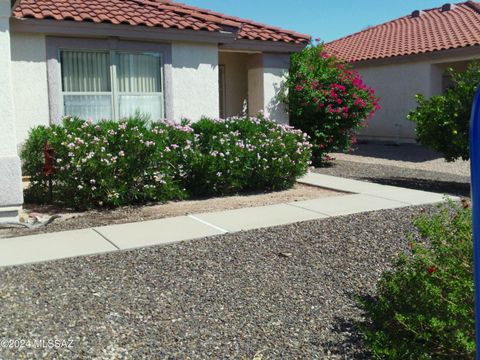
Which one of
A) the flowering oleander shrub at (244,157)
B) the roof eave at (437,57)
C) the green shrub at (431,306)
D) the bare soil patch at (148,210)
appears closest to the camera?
the green shrub at (431,306)

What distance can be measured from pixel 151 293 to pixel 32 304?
0.91m

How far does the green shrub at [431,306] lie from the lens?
11.1 ft

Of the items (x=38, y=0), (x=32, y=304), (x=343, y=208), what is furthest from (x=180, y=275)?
(x=38, y=0)

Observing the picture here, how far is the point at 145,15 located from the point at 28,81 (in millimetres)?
2643

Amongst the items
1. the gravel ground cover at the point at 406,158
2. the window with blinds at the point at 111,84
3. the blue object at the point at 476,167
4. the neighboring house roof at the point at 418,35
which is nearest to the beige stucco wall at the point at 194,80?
the window with blinds at the point at 111,84

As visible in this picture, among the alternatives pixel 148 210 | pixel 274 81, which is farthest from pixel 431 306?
pixel 274 81

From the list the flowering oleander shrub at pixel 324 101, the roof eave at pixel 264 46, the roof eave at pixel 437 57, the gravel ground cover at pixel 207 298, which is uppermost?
the roof eave at pixel 437 57

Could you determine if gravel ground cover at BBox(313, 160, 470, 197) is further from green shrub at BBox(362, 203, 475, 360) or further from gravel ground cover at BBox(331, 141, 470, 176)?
green shrub at BBox(362, 203, 475, 360)

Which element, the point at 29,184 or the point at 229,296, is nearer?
the point at 229,296

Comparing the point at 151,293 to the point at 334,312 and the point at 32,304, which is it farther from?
the point at 334,312

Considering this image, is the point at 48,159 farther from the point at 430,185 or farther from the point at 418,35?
the point at 418,35

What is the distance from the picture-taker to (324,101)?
13609 mm

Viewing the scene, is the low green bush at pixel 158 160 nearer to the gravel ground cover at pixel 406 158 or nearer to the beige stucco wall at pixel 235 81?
the beige stucco wall at pixel 235 81

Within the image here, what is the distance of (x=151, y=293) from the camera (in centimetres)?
468
